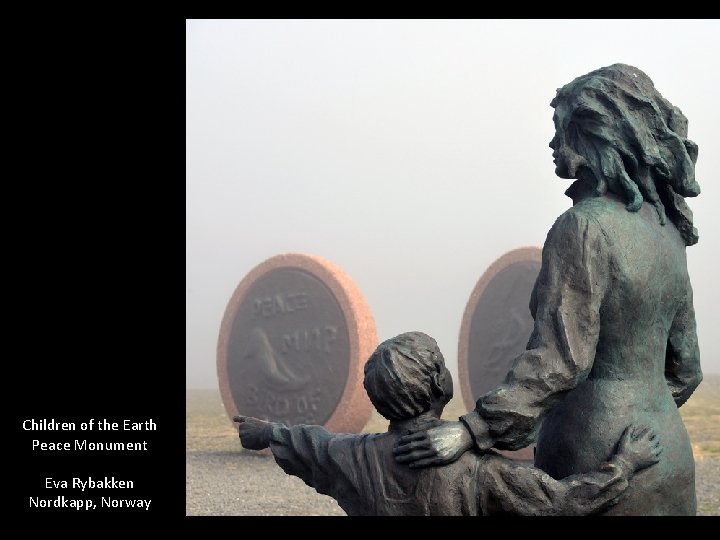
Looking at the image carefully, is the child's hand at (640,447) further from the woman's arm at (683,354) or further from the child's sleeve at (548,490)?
the woman's arm at (683,354)

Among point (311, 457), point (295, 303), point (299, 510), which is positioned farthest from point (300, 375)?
point (311, 457)

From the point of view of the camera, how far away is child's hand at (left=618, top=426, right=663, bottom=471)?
285 centimetres

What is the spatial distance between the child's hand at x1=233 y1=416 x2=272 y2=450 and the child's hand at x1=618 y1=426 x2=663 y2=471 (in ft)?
3.73

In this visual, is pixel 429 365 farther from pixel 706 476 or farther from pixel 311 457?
pixel 706 476

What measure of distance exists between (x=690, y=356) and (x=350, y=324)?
822 centimetres

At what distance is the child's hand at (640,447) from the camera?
2.85 m

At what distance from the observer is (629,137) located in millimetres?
3084

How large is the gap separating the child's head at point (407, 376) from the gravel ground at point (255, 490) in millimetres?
5316

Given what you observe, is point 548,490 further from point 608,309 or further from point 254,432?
A: point 254,432

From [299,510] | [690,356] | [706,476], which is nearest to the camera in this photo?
[690,356]

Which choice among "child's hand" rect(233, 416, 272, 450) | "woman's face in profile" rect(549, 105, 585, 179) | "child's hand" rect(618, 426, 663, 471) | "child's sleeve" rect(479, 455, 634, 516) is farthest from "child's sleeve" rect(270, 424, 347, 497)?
"woman's face in profile" rect(549, 105, 585, 179)

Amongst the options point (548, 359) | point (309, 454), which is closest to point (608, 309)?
point (548, 359)

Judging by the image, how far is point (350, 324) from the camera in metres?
11.4

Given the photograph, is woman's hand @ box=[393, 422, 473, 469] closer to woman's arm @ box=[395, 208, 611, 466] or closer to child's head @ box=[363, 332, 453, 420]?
woman's arm @ box=[395, 208, 611, 466]
